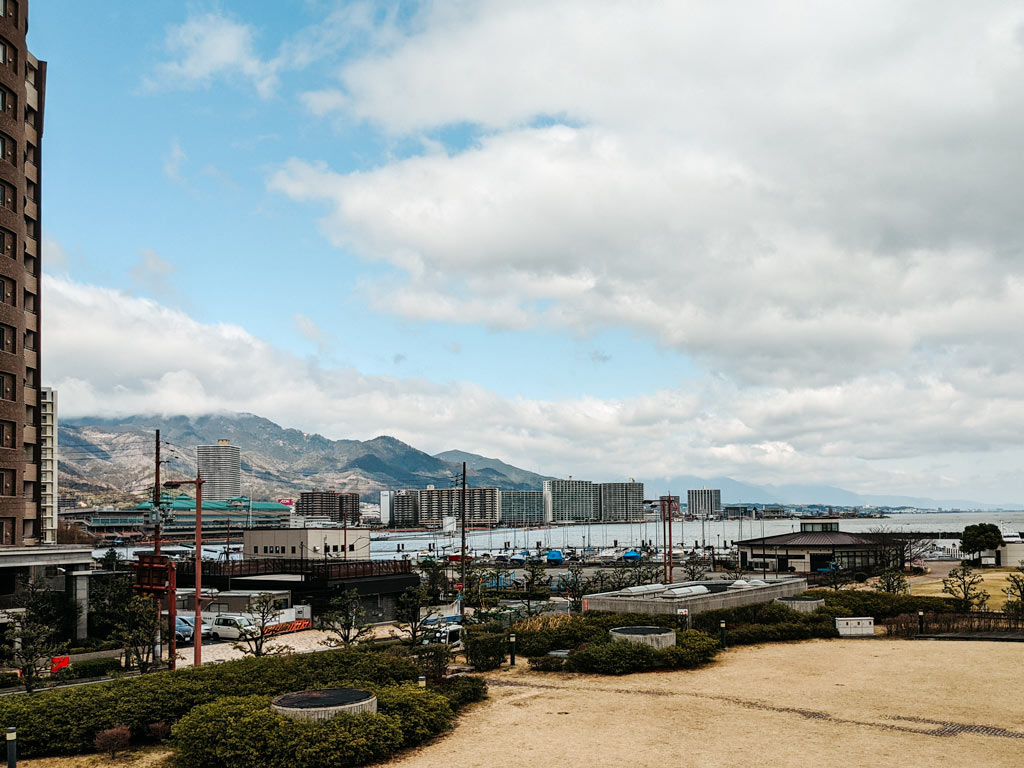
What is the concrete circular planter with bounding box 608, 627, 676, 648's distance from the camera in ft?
116

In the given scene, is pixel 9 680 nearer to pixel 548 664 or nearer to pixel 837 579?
pixel 548 664

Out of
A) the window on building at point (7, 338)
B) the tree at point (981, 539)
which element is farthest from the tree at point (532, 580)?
the tree at point (981, 539)

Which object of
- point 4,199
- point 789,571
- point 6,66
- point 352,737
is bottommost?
point 789,571

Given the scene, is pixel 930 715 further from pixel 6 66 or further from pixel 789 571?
pixel 789 571

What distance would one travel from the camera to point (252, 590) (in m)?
62.7

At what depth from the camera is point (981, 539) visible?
100 meters

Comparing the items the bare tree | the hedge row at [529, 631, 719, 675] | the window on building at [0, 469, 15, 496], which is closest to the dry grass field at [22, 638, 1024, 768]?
the hedge row at [529, 631, 719, 675]

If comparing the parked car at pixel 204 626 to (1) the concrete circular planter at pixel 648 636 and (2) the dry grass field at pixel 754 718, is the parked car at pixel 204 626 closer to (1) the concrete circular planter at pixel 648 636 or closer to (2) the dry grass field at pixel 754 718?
(2) the dry grass field at pixel 754 718

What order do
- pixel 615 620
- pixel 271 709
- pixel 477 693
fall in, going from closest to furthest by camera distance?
pixel 271 709 → pixel 477 693 → pixel 615 620

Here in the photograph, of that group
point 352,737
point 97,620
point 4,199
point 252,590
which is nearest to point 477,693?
point 352,737

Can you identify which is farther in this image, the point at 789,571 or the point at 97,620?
the point at 789,571

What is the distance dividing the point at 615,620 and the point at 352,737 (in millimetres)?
22235

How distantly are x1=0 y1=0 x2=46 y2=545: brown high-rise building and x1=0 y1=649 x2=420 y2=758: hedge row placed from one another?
104 feet

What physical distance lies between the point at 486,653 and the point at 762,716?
13.4 meters
